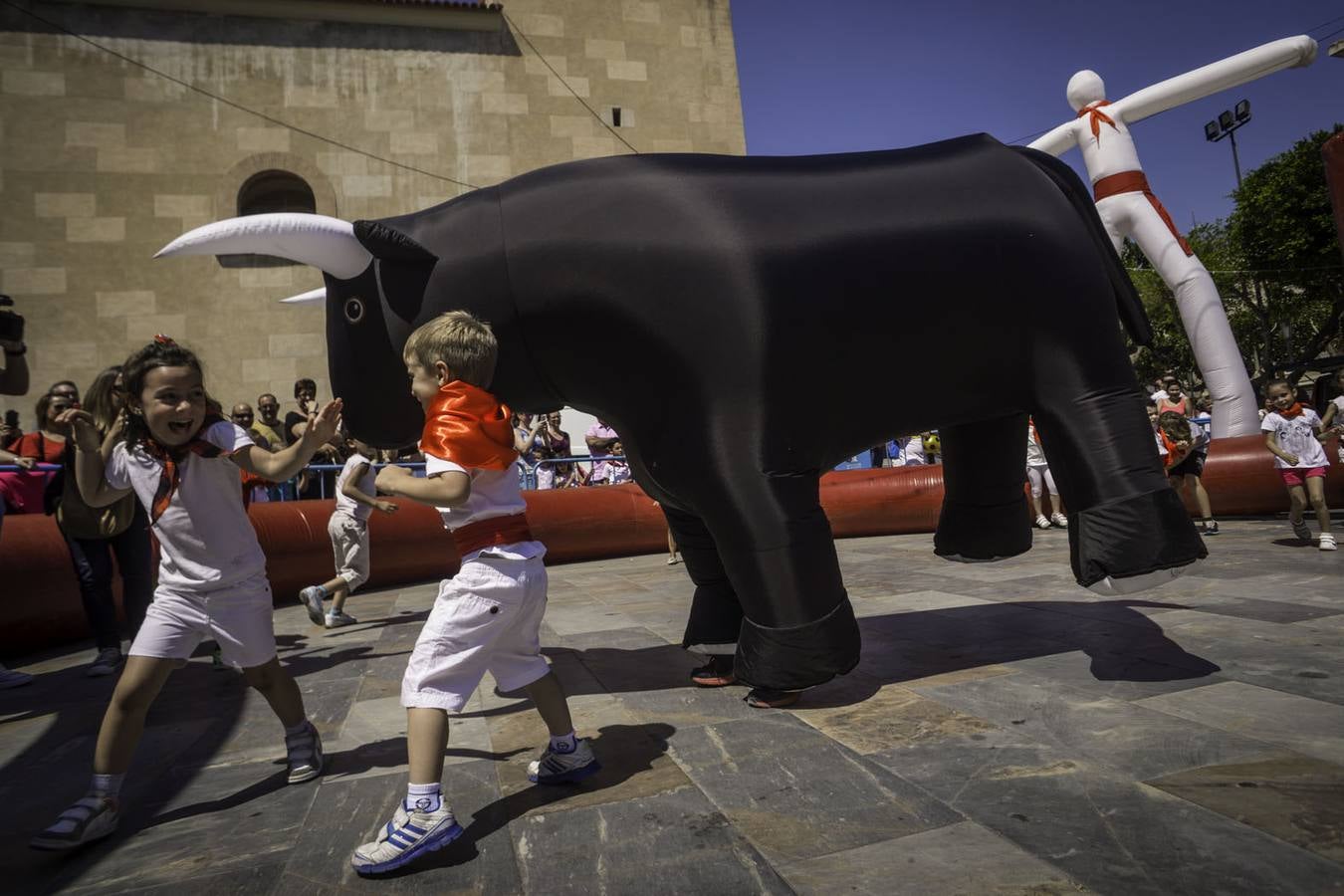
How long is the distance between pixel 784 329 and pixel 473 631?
1.38m

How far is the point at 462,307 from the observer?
9.61 feet

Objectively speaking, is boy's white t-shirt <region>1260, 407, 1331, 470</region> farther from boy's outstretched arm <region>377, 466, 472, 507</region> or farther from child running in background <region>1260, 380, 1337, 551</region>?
boy's outstretched arm <region>377, 466, 472, 507</region>

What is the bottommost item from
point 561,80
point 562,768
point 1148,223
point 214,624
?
point 562,768

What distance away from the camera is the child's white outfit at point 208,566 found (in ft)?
8.06

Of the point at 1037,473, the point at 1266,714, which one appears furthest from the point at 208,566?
the point at 1037,473

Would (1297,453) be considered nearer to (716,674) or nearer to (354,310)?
(716,674)

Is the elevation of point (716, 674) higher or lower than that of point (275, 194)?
lower

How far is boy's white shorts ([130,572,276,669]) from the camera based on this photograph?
2.41 meters

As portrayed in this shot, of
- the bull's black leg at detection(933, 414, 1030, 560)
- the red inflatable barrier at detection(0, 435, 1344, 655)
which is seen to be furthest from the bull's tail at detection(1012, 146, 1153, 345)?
the red inflatable barrier at detection(0, 435, 1344, 655)

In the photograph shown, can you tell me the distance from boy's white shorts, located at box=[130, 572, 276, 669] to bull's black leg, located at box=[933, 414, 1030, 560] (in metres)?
2.73

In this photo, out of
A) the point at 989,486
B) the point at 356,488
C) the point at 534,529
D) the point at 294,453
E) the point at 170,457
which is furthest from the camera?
the point at 534,529

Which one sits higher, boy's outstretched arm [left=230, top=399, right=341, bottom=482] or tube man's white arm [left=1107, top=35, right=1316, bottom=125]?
tube man's white arm [left=1107, top=35, right=1316, bottom=125]

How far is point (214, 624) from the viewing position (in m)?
2.49

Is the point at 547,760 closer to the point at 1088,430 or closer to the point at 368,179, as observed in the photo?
the point at 1088,430
